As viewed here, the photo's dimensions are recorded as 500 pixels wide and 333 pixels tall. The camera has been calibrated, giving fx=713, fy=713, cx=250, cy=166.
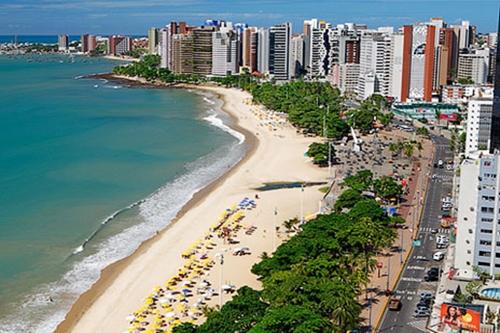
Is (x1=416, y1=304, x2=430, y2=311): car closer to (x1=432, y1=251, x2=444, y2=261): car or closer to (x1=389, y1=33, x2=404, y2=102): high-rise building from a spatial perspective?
(x1=432, y1=251, x2=444, y2=261): car

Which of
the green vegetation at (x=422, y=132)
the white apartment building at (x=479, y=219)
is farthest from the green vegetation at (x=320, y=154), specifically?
the white apartment building at (x=479, y=219)

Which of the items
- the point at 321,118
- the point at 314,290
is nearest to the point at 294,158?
the point at 321,118

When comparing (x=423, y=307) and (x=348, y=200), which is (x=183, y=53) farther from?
(x=423, y=307)

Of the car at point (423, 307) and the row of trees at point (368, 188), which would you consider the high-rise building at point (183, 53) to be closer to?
the row of trees at point (368, 188)

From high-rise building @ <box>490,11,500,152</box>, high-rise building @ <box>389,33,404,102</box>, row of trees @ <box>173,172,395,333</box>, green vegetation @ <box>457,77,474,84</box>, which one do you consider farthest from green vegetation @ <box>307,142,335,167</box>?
green vegetation @ <box>457,77,474,84</box>

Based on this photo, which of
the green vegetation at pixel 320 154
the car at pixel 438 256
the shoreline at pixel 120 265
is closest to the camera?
the shoreline at pixel 120 265

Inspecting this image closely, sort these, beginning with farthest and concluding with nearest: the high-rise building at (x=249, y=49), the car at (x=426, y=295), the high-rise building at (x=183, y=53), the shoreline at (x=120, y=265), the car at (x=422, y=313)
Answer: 1. the high-rise building at (x=183, y=53)
2. the high-rise building at (x=249, y=49)
3. the shoreline at (x=120, y=265)
4. the car at (x=426, y=295)
5. the car at (x=422, y=313)

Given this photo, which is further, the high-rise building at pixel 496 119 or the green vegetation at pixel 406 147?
the green vegetation at pixel 406 147
